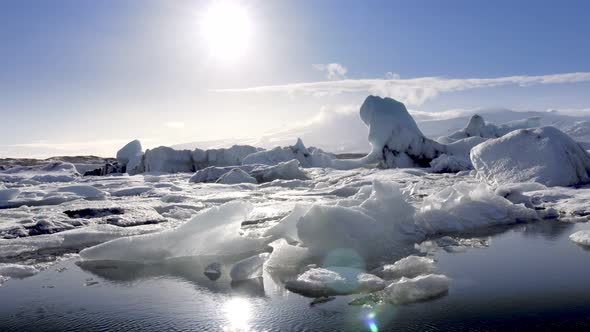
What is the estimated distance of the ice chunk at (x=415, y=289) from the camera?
12.6 feet

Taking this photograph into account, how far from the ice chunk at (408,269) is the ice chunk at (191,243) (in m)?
2.01

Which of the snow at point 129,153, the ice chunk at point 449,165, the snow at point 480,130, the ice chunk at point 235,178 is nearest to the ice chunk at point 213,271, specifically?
the ice chunk at point 235,178

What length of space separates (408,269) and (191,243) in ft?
9.37

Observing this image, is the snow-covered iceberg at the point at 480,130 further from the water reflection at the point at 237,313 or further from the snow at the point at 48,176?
the water reflection at the point at 237,313

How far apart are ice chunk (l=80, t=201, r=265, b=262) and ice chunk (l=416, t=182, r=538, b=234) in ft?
9.75

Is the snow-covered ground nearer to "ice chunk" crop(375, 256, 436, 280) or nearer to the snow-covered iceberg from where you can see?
"ice chunk" crop(375, 256, 436, 280)

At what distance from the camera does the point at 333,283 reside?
421cm

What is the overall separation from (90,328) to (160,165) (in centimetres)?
2535

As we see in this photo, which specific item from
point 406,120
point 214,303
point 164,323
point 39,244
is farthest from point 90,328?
point 406,120

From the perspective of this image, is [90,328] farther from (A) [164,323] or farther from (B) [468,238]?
(B) [468,238]

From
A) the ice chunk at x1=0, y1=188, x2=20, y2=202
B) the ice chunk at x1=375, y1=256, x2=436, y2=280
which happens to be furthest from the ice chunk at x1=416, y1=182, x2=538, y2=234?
the ice chunk at x1=0, y1=188, x2=20, y2=202

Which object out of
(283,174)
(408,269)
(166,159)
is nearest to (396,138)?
(283,174)

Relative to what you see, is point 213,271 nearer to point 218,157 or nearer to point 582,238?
point 582,238

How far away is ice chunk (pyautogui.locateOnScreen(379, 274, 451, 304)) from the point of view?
12.6 ft
